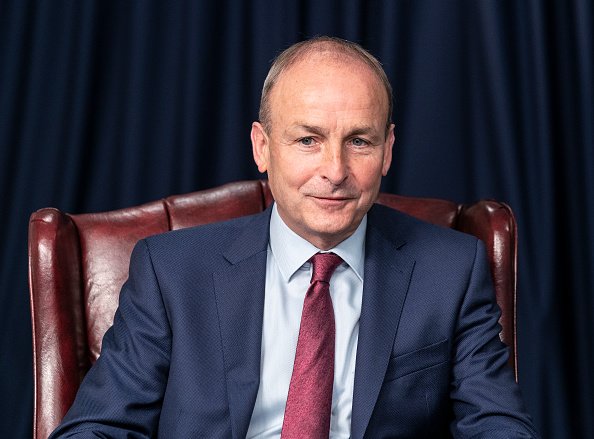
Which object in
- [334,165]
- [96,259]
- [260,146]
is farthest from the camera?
[96,259]

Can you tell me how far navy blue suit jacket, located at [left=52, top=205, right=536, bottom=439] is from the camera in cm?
197

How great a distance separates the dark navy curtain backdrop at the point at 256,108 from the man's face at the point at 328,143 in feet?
3.44

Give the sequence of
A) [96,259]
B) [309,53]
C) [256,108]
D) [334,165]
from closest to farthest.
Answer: [334,165]
[309,53]
[96,259]
[256,108]

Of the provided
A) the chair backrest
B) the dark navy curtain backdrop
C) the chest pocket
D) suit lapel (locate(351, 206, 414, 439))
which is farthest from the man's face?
the dark navy curtain backdrop

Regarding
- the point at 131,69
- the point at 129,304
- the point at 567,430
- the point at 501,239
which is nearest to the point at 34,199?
the point at 131,69

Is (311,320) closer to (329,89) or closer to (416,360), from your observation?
(416,360)

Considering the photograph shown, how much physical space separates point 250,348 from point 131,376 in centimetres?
26

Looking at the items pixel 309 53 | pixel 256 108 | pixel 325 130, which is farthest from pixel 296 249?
pixel 256 108

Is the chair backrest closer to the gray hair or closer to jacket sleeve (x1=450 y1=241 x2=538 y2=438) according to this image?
jacket sleeve (x1=450 y1=241 x2=538 y2=438)

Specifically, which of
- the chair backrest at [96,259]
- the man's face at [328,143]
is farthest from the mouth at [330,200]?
the chair backrest at [96,259]

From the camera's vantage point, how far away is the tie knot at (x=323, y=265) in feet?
6.78

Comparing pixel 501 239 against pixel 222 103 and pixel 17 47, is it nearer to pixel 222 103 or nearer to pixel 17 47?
pixel 222 103

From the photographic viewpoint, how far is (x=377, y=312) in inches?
80.5

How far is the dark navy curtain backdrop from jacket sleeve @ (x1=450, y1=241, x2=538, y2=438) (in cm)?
103
